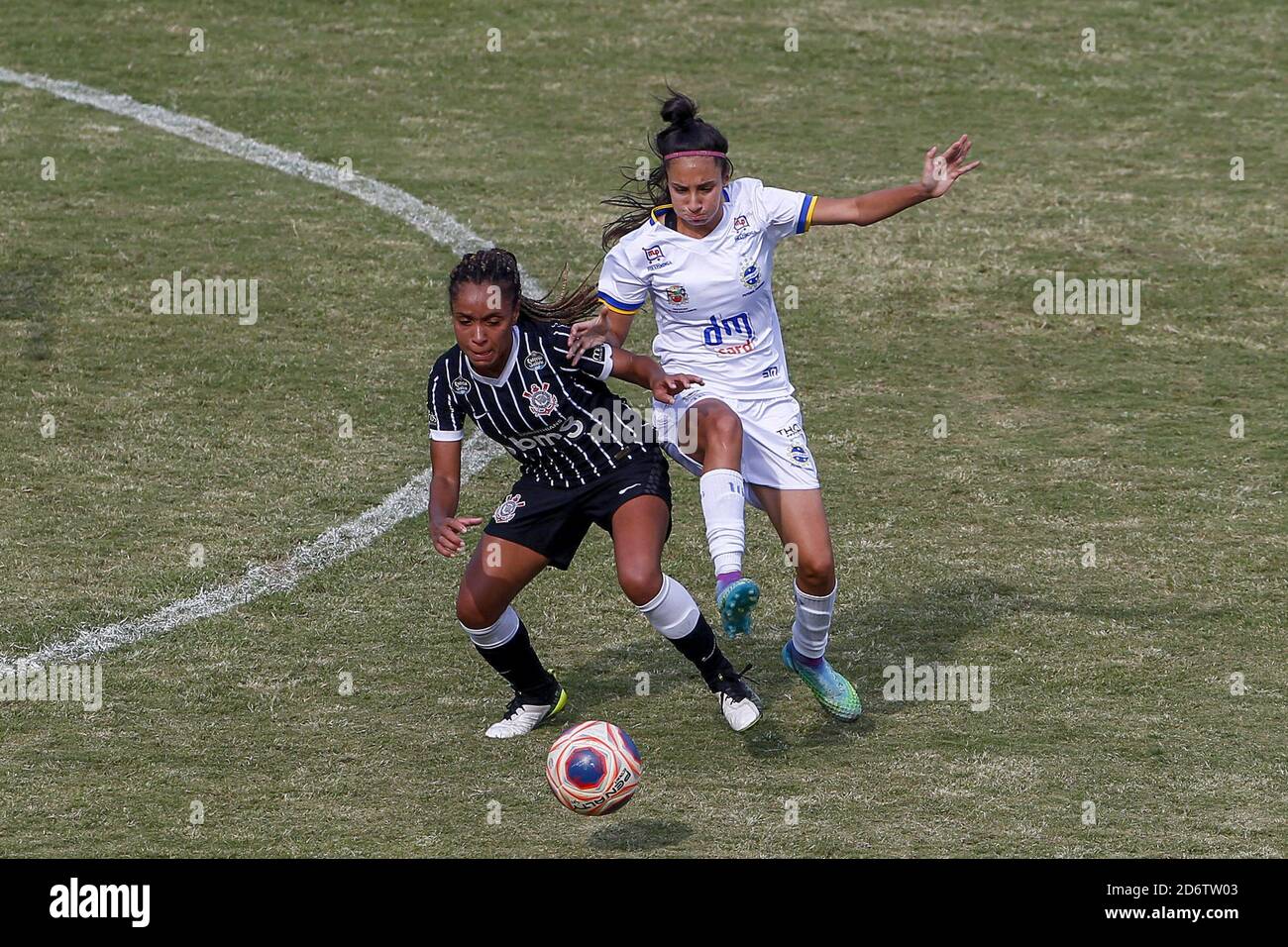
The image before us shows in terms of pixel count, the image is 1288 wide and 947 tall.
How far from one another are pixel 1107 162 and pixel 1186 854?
34.8 ft

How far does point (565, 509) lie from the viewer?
28.5 feet

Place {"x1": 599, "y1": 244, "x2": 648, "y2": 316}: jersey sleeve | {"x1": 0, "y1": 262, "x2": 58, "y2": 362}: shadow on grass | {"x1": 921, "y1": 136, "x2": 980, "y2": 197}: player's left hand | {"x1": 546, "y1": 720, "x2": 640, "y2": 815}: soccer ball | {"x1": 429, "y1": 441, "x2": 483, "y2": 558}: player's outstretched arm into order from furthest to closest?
1. {"x1": 0, "y1": 262, "x2": 58, "y2": 362}: shadow on grass
2. {"x1": 599, "y1": 244, "x2": 648, "y2": 316}: jersey sleeve
3. {"x1": 921, "y1": 136, "x2": 980, "y2": 197}: player's left hand
4. {"x1": 429, "y1": 441, "x2": 483, "y2": 558}: player's outstretched arm
5. {"x1": 546, "y1": 720, "x2": 640, "y2": 815}: soccer ball

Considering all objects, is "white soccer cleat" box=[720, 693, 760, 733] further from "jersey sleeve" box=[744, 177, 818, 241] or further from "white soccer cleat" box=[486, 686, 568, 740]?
"jersey sleeve" box=[744, 177, 818, 241]

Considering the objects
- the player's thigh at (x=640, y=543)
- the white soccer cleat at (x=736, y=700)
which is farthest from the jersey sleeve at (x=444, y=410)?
Answer: the white soccer cleat at (x=736, y=700)

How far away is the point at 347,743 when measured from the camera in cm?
883

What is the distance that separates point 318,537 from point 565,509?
9.98 feet

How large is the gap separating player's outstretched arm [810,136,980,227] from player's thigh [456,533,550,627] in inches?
85.3

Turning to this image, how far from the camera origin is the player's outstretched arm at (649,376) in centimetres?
853

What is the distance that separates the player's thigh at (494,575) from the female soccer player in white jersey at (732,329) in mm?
877

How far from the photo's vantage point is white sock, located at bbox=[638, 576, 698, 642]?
856 cm

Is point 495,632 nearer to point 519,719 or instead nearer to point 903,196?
point 519,719

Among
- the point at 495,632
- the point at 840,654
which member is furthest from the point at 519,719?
the point at 840,654

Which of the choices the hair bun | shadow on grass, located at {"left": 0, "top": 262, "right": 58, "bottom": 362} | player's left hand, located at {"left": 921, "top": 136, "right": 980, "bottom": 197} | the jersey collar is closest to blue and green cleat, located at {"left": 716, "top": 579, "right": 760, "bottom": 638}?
the jersey collar

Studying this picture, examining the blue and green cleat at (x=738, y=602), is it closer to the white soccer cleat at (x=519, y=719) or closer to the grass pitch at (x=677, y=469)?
the grass pitch at (x=677, y=469)
